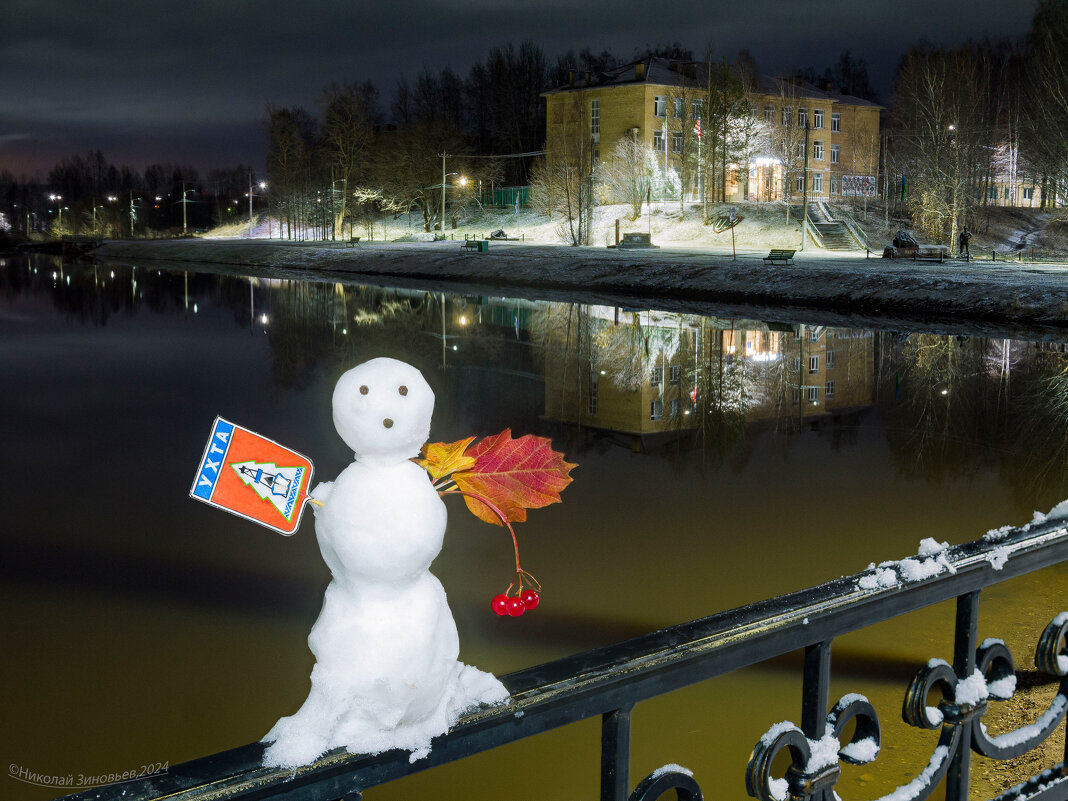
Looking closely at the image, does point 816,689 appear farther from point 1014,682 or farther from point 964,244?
point 964,244

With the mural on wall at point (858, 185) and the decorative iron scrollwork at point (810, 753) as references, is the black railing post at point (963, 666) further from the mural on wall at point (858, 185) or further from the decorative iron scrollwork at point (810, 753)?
the mural on wall at point (858, 185)

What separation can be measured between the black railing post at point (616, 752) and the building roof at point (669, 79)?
77301mm

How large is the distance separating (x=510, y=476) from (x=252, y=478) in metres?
0.49

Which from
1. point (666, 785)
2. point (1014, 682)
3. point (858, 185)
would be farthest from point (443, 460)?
point (858, 185)

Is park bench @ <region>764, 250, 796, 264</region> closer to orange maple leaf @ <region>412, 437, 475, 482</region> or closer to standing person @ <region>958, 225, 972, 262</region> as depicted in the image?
standing person @ <region>958, 225, 972, 262</region>

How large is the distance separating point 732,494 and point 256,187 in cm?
15781

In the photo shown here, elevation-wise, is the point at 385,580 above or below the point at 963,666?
above

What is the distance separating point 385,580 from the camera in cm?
167

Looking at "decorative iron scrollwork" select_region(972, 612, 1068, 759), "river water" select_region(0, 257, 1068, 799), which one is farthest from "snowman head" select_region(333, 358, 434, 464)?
"river water" select_region(0, 257, 1068, 799)

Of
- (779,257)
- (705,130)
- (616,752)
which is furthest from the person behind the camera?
(705,130)

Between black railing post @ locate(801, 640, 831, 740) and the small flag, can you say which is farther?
black railing post @ locate(801, 640, 831, 740)

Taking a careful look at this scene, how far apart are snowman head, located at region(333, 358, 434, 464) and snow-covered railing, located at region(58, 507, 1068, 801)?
441mm

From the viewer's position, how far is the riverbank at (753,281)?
29.6 m

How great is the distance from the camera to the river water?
18.7 feet
